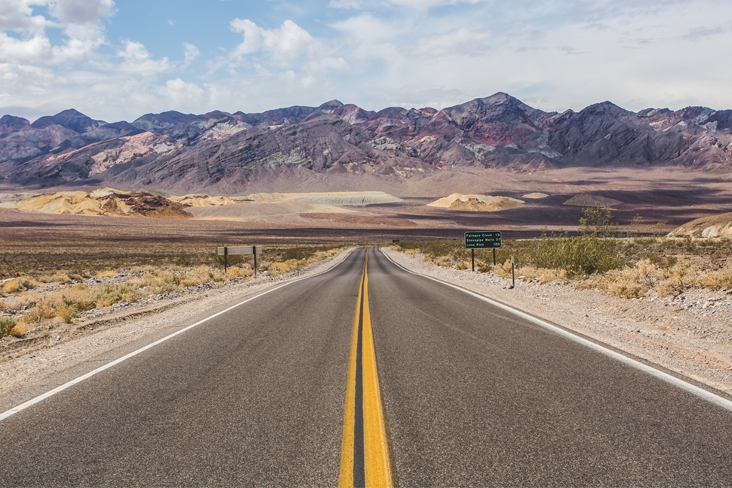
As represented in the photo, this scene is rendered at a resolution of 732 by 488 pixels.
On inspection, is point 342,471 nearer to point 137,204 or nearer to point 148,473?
point 148,473

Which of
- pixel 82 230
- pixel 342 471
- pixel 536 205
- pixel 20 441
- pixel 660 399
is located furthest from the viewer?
pixel 536 205

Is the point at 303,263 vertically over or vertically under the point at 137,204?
under

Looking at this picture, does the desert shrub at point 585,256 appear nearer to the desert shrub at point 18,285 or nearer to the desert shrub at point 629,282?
the desert shrub at point 629,282

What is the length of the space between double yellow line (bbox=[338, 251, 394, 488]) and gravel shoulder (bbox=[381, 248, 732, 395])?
3744 millimetres

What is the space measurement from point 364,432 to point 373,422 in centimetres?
26

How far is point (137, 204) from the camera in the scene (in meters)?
156

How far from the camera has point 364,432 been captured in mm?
4840

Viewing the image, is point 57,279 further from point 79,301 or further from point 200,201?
point 200,201

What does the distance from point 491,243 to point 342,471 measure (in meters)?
22.4

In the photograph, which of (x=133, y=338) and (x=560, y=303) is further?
(x=560, y=303)

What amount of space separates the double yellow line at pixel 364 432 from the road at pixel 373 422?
2 centimetres

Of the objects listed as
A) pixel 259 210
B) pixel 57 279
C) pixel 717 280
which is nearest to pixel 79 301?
pixel 57 279

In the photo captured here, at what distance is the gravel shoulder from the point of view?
24.3ft

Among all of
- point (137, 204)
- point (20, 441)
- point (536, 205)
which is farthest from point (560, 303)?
point (536, 205)
